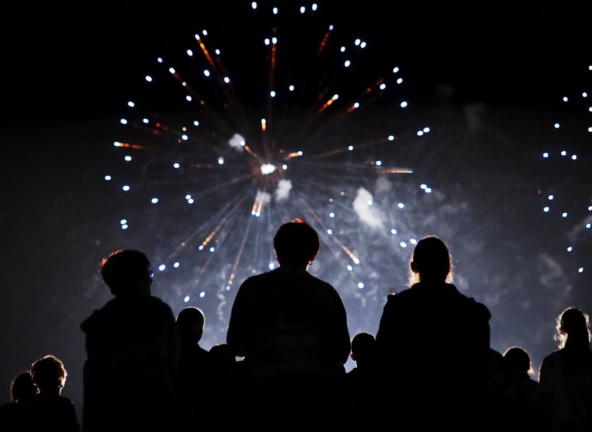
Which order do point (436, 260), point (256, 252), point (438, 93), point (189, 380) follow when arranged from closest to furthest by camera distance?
1. point (436, 260)
2. point (189, 380)
3. point (438, 93)
4. point (256, 252)

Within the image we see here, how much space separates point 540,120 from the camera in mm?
10422

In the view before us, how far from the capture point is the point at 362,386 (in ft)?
9.37

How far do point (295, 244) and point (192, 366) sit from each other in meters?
1.06

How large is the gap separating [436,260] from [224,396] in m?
1.34

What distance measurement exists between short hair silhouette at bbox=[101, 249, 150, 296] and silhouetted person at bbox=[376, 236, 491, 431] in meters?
1.09

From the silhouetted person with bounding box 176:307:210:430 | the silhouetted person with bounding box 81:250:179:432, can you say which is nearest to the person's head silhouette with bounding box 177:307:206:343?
the silhouetted person with bounding box 176:307:210:430

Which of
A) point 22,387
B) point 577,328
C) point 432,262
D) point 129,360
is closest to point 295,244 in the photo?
point 432,262

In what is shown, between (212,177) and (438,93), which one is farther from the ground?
(438,93)

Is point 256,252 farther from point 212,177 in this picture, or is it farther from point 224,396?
point 224,396

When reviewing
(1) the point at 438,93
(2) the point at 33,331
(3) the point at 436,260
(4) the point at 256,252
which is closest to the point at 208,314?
(4) the point at 256,252

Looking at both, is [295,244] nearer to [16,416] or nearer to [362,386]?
[362,386]

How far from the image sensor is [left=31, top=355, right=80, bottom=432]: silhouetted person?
3.15 meters

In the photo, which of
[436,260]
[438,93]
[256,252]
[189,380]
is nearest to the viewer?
[436,260]

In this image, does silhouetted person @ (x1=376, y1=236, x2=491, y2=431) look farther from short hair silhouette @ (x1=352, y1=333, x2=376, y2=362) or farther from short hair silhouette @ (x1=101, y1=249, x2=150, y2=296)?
short hair silhouette @ (x1=101, y1=249, x2=150, y2=296)
